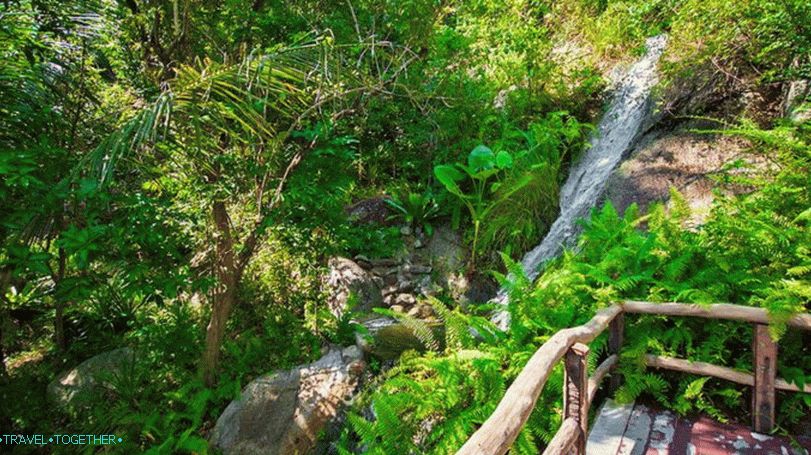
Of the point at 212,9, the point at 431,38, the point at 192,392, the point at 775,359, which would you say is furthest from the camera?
the point at 431,38

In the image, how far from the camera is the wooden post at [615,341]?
3062 millimetres

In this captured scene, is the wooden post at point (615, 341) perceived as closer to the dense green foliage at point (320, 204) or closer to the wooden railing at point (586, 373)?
the wooden railing at point (586, 373)

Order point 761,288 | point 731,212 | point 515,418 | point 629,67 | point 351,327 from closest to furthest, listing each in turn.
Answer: point 515,418 < point 761,288 < point 731,212 < point 351,327 < point 629,67

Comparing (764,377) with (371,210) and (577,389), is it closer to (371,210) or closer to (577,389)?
(577,389)

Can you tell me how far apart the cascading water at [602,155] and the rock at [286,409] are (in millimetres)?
1870

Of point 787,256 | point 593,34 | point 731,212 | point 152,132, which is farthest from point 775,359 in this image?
point 593,34

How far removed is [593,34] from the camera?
23.8 feet

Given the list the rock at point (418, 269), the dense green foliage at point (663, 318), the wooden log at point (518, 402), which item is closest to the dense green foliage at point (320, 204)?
the dense green foliage at point (663, 318)

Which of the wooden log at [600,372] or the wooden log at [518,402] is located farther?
the wooden log at [600,372]

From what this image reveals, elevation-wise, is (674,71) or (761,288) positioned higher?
Result: (674,71)

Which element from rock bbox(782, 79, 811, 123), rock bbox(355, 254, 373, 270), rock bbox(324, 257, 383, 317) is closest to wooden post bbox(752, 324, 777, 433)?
rock bbox(782, 79, 811, 123)

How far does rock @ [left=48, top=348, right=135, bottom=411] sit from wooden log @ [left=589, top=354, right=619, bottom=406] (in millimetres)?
4543

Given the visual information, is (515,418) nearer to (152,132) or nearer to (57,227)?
(152,132)

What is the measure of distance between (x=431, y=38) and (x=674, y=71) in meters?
2.98
